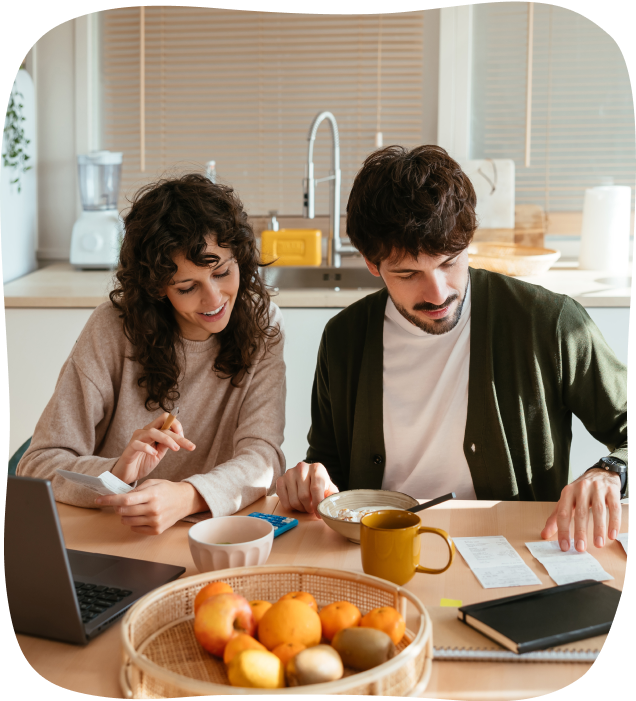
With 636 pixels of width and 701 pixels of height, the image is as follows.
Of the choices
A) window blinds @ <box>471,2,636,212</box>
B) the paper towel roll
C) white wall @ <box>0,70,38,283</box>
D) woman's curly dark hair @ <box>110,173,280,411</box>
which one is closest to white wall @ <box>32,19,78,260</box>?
white wall @ <box>0,70,38,283</box>

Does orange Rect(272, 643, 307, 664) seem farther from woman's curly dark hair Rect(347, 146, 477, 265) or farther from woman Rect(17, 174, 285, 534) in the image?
woman's curly dark hair Rect(347, 146, 477, 265)

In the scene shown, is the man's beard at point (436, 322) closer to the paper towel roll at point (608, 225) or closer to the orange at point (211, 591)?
the orange at point (211, 591)

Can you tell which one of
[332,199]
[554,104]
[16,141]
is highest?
[554,104]

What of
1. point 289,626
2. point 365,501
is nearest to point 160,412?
point 365,501

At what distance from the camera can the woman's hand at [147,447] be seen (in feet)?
3.65

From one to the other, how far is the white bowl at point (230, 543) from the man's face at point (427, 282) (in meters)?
0.52

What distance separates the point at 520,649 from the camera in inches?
28.3

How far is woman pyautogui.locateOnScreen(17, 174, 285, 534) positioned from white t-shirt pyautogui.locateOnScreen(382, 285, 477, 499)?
8.5 inches

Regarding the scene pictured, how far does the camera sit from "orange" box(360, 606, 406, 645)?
0.68 meters

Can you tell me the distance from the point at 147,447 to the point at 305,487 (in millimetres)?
239

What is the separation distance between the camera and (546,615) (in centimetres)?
77

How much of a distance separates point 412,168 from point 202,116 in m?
1.93

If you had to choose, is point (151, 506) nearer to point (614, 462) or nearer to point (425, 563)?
point (425, 563)

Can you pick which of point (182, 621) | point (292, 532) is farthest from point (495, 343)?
point (182, 621)
